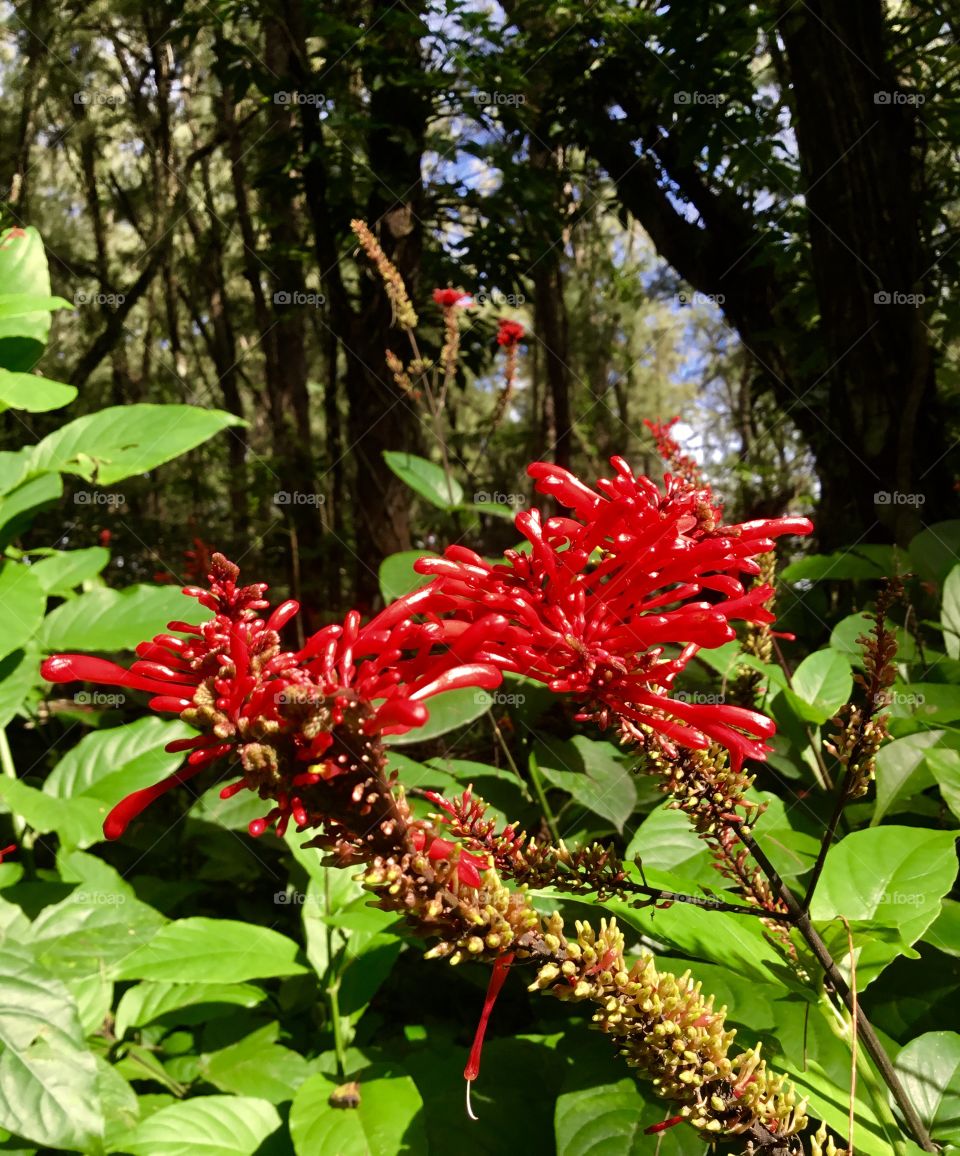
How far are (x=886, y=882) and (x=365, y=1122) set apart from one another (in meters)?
0.74

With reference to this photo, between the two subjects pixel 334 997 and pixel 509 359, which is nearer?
pixel 334 997

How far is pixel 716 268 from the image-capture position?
4.57 m

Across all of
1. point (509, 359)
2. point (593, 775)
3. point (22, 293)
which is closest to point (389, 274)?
point (509, 359)

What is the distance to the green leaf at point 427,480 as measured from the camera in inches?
99.1

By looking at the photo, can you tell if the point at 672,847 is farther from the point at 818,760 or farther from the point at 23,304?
the point at 23,304

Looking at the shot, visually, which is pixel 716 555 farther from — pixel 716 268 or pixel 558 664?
pixel 716 268

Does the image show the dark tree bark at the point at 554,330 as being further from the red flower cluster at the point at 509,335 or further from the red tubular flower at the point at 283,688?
the red tubular flower at the point at 283,688

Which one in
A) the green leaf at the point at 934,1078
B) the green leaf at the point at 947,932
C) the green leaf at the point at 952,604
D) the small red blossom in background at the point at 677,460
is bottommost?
the green leaf at the point at 934,1078

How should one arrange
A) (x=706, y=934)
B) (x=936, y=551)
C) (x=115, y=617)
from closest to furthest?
(x=706, y=934) → (x=115, y=617) → (x=936, y=551)

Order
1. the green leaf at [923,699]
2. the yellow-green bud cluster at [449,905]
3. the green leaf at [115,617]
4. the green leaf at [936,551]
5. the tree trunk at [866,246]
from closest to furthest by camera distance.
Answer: the yellow-green bud cluster at [449,905], the green leaf at [923,699], the green leaf at [115,617], the green leaf at [936,551], the tree trunk at [866,246]

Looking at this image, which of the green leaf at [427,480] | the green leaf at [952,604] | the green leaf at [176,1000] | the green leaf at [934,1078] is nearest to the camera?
the green leaf at [934,1078]

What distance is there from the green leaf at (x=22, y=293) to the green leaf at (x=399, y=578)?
88 cm

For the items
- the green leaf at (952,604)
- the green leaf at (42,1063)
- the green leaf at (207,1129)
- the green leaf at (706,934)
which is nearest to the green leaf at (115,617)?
the green leaf at (42,1063)

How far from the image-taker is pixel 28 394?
5.61 ft
